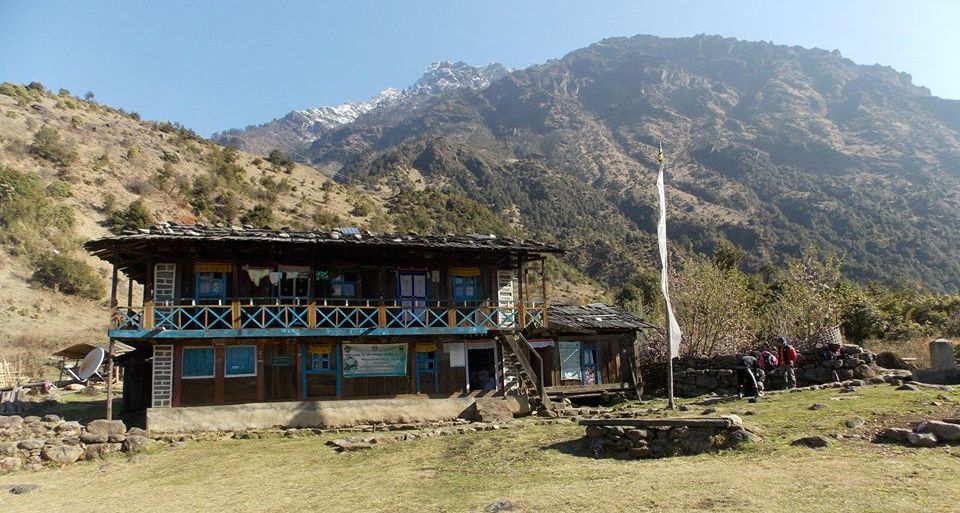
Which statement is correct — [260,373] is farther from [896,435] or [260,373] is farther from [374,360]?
[896,435]

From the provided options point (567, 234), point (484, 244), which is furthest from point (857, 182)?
point (484, 244)

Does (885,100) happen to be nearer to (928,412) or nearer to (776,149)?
(776,149)

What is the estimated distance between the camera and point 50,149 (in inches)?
1909

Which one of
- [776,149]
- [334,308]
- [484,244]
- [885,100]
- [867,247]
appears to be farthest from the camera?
[885,100]

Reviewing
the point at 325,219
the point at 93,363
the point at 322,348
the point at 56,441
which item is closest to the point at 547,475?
the point at 56,441

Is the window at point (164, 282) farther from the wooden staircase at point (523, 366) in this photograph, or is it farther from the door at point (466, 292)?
the wooden staircase at point (523, 366)

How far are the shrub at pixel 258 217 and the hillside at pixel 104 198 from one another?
11 centimetres

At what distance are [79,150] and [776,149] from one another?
11956 centimetres

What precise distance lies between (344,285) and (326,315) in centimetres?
141

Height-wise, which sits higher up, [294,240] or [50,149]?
[50,149]

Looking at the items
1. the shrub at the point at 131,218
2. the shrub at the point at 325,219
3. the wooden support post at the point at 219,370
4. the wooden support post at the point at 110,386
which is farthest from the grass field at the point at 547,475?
the shrub at the point at 325,219

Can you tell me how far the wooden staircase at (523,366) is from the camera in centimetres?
2300

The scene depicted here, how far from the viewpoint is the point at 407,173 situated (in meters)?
91.7

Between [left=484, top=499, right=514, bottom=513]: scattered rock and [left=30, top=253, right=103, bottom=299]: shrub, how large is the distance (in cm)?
3798
